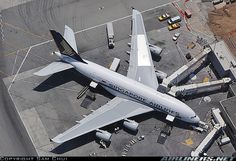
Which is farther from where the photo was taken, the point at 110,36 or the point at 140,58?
the point at 110,36

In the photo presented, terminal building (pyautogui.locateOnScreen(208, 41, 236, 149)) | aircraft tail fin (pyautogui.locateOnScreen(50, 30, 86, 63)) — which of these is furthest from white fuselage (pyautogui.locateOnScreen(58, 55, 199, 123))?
terminal building (pyautogui.locateOnScreen(208, 41, 236, 149))

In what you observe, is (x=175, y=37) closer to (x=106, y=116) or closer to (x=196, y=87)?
A: (x=196, y=87)

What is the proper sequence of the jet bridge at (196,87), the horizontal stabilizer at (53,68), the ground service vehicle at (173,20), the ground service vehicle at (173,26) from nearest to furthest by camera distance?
the jet bridge at (196,87) → the horizontal stabilizer at (53,68) → the ground service vehicle at (173,26) → the ground service vehicle at (173,20)

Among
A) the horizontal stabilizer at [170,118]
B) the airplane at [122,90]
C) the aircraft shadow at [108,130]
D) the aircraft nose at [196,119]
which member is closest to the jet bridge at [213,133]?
the aircraft nose at [196,119]

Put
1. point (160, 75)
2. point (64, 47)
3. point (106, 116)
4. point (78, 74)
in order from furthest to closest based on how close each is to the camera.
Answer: point (78, 74) < point (160, 75) < point (64, 47) < point (106, 116)

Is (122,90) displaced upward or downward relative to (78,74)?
downward

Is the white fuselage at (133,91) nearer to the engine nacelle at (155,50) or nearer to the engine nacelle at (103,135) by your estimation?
the engine nacelle at (103,135)

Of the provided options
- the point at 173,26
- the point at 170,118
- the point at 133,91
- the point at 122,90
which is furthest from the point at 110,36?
the point at 170,118

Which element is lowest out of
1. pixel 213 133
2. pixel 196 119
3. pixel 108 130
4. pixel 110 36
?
pixel 213 133
